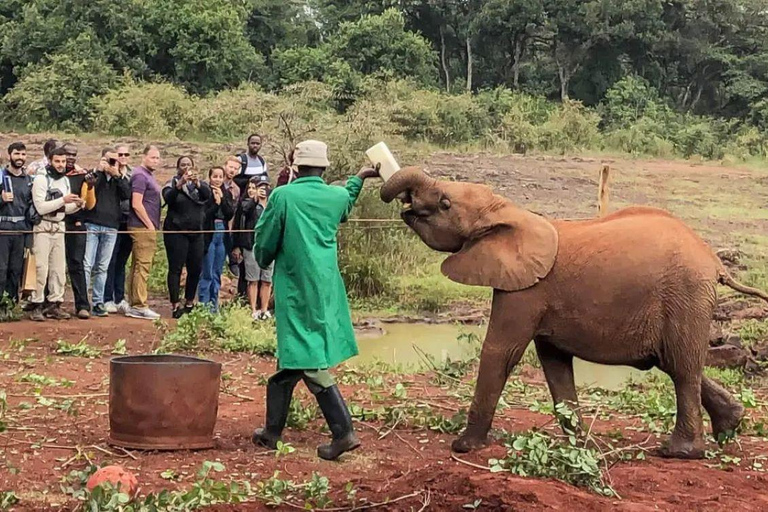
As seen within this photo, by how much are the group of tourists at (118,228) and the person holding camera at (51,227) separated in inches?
0.4

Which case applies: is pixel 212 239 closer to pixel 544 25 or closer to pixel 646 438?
pixel 646 438

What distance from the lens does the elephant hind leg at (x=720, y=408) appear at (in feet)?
25.1

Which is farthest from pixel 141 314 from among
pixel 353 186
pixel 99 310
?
pixel 353 186

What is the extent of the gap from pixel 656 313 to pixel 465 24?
31994 millimetres

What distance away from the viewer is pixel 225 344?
11398 millimetres

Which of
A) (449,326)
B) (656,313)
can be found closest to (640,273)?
(656,313)

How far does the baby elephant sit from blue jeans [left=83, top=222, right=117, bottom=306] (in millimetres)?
5774

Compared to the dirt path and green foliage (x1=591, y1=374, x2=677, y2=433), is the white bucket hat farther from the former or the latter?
green foliage (x1=591, y1=374, x2=677, y2=433)

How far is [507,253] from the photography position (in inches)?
282

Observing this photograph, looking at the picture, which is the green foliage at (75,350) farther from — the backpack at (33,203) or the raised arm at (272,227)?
the raised arm at (272,227)

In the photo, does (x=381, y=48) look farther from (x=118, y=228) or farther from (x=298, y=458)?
(x=298, y=458)

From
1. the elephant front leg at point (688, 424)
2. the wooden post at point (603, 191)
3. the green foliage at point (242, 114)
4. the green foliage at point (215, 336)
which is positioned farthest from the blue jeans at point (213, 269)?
the elephant front leg at point (688, 424)

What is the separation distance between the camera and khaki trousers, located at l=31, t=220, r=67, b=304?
11.8 metres

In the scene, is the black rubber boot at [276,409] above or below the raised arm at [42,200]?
below
